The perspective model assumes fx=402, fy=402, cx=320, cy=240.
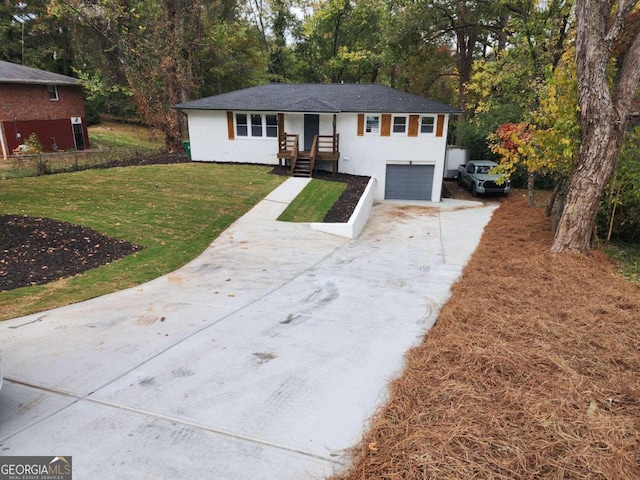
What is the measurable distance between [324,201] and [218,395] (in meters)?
12.5

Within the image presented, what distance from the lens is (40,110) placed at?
79.9 feet

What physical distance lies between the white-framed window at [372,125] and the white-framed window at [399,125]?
0.83 metres

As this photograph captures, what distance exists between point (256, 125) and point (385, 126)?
22.7ft

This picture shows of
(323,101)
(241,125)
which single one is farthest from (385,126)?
(241,125)

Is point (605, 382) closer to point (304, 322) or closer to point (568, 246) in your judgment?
point (304, 322)

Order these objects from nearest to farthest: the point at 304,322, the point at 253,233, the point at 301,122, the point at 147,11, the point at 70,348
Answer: the point at 70,348
the point at 304,322
the point at 253,233
the point at 301,122
the point at 147,11

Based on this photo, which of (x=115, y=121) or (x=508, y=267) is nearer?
(x=508, y=267)

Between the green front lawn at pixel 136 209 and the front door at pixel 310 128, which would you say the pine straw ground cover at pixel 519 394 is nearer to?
the green front lawn at pixel 136 209

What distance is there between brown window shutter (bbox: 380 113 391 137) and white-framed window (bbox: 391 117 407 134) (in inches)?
9.5

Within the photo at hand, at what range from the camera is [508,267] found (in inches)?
342

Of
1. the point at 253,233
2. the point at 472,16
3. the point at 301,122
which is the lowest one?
the point at 253,233

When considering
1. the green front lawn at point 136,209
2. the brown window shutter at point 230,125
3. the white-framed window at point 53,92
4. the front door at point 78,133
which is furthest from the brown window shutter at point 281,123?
the white-framed window at point 53,92

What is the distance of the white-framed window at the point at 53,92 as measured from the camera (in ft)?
82.2

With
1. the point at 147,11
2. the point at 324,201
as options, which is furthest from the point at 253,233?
the point at 147,11
